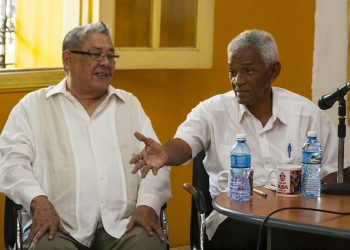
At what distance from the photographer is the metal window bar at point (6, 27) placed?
496 centimetres

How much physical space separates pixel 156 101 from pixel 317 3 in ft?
4.39

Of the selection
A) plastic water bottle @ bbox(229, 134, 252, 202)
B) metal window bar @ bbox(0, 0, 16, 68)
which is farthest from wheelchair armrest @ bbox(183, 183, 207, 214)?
metal window bar @ bbox(0, 0, 16, 68)

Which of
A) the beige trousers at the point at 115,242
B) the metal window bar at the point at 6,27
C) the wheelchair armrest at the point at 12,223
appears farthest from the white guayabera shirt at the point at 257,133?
the metal window bar at the point at 6,27

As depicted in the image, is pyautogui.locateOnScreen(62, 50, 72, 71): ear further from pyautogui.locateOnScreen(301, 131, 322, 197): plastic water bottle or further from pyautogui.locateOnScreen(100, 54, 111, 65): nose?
pyautogui.locateOnScreen(301, 131, 322, 197): plastic water bottle

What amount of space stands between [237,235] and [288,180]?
1.16ft

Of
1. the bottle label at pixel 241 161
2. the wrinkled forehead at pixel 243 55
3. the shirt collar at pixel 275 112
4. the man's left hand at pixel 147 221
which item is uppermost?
the wrinkled forehead at pixel 243 55

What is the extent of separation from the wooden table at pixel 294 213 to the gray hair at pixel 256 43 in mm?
691

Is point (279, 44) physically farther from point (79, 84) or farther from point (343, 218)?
point (343, 218)

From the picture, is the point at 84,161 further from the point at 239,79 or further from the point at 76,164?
the point at 239,79

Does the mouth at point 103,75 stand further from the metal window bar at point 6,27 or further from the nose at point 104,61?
the metal window bar at point 6,27

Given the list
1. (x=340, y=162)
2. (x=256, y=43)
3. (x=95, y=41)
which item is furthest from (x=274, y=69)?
(x=95, y=41)

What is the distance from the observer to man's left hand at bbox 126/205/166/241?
11.0 ft

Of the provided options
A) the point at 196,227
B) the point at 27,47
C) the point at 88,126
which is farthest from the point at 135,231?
the point at 27,47

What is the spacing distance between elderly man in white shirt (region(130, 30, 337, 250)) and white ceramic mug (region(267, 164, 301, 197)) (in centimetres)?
41
